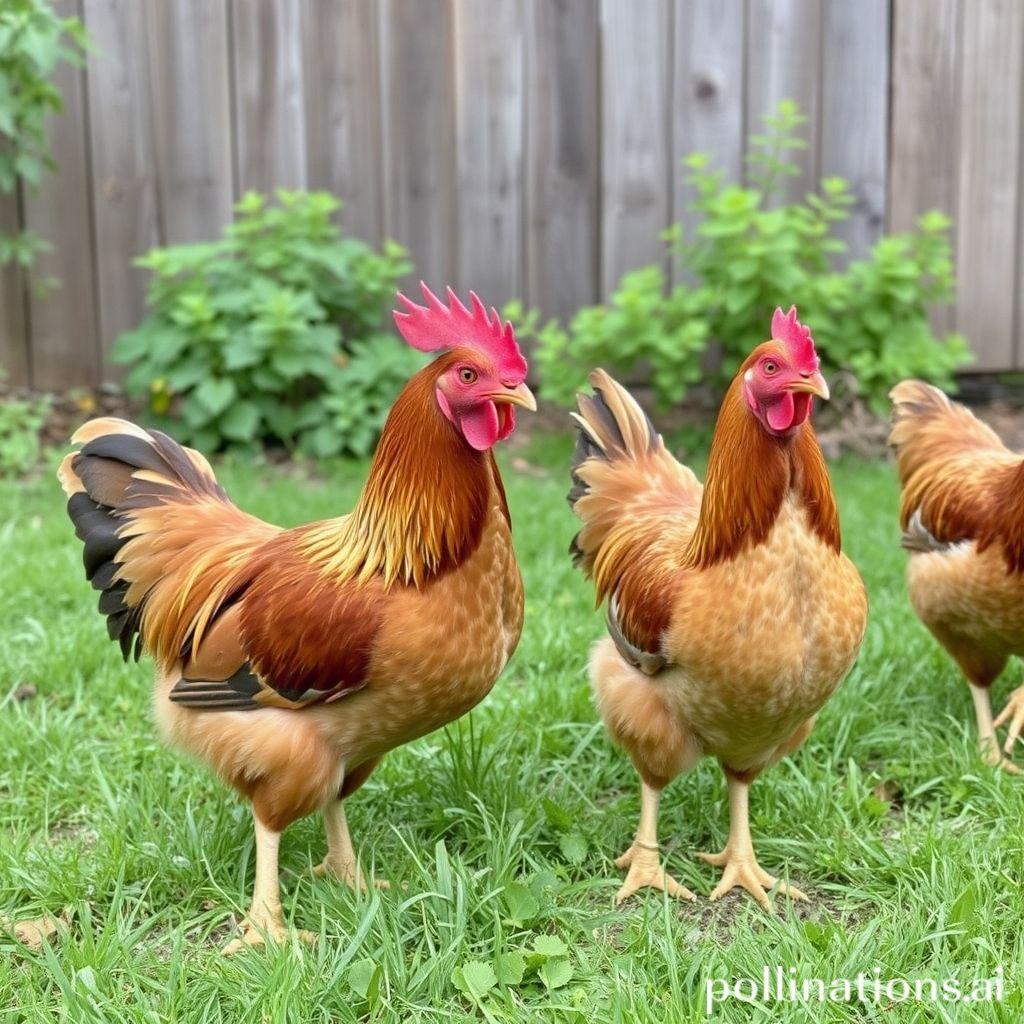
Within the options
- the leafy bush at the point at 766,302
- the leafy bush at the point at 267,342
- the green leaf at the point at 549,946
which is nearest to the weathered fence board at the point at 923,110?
the leafy bush at the point at 766,302

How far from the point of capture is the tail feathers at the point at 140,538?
311 centimetres

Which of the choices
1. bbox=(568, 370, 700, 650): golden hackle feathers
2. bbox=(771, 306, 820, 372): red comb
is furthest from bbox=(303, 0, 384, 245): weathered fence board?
bbox=(771, 306, 820, 372): red comb

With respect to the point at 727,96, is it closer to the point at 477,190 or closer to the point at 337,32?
the point at 477,190

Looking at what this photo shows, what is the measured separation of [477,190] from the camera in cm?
755

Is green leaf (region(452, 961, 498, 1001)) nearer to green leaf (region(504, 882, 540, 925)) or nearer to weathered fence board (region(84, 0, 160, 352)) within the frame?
green leaf (region(504, 882, 540, 925))

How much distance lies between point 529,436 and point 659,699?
4766 millimetres

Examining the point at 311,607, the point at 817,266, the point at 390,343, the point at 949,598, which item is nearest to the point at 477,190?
the point at 390,343

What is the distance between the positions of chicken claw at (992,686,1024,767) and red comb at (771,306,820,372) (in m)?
1.77

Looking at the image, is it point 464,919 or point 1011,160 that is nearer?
point 464,919

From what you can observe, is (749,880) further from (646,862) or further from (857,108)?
(857,108)

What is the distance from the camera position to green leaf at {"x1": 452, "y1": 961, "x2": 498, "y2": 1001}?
8.50 ft

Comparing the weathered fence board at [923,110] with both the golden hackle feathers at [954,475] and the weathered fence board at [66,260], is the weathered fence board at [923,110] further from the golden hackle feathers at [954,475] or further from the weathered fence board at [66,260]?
the weathered fence board at [66,260]

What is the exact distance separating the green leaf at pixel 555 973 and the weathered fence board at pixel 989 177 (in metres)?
6.17

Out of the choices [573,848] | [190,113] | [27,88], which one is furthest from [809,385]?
[27,88]
